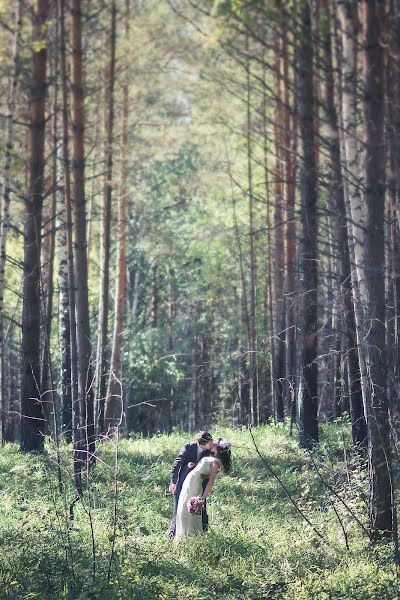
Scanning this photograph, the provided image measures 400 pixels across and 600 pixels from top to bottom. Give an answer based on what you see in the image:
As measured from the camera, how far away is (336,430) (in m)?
15.7

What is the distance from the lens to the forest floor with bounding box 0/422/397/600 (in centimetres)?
679

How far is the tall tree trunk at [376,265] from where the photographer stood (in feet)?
25.1

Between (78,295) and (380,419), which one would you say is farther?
(78,295)

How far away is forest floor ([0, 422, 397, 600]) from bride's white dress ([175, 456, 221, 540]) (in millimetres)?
325

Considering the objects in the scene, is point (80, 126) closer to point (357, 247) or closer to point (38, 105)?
point (38, 105)

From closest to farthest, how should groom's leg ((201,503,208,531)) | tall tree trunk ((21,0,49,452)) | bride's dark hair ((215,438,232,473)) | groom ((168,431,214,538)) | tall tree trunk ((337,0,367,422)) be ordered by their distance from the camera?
tall tree trunk ((337,0,367,422)) → groom's leg ((201,503,208,531)) → groom ((168,431,214,538)) → bride's dark hair ((215,438,232,473)) → tall tree trunk ((21,0,49,452))

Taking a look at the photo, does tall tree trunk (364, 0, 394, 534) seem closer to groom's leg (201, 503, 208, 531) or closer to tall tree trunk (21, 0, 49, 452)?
groom's leg (201, 503, 208, 531)

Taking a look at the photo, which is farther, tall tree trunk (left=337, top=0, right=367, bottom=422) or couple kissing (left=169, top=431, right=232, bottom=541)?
couple kissing (left=169, top=431, right=232, bottom=541)

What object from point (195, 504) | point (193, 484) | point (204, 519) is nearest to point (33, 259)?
point (193, 484)

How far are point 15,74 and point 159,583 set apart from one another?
8359mm

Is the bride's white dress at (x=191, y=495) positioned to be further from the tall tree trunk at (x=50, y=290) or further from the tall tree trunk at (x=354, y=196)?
the tall tree trunk at (x=354, y=196)

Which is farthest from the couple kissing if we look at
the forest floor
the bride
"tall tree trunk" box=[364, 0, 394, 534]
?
"tall tree trunk" box=[364, 0, 394, 534]

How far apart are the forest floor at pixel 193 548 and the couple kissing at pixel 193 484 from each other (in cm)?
32

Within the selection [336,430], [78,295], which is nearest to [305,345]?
[336,430]
